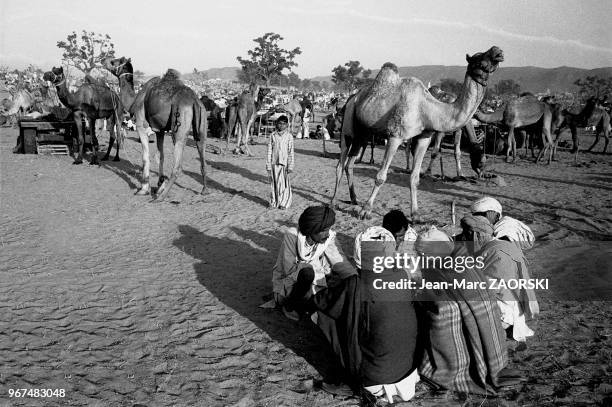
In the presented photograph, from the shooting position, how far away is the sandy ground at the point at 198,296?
3.40m

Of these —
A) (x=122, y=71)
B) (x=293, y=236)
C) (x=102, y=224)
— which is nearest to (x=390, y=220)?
(x=293, y=236)

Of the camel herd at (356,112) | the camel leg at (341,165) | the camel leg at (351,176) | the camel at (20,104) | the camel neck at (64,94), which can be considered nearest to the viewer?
the camel herd at (356,112)

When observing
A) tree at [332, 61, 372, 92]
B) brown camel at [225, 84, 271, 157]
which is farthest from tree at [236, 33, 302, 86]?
brown camel at [225, 84, 271, 157]

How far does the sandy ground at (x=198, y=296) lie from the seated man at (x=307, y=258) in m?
0.39

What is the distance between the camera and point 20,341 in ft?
12.8

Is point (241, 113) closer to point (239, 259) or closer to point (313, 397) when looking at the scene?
point (239, 259)

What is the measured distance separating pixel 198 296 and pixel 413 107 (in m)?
4.57

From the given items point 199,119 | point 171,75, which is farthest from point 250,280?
point 171,75

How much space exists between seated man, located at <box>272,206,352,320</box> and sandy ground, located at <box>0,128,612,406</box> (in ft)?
1.29

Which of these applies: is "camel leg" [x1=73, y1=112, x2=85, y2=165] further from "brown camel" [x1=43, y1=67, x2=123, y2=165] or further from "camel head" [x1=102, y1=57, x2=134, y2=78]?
"camel head" [x1=102, y1=57, x2=134, y2=78]

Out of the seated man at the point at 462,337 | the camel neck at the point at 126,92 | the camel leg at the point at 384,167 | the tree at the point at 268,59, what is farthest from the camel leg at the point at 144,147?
the tree at the point at 268,59

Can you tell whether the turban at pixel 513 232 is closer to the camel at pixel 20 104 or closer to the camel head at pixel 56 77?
the camel head at pixel 56 77

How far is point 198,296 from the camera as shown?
5.03 meters

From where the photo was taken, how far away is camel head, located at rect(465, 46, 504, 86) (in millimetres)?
6641
